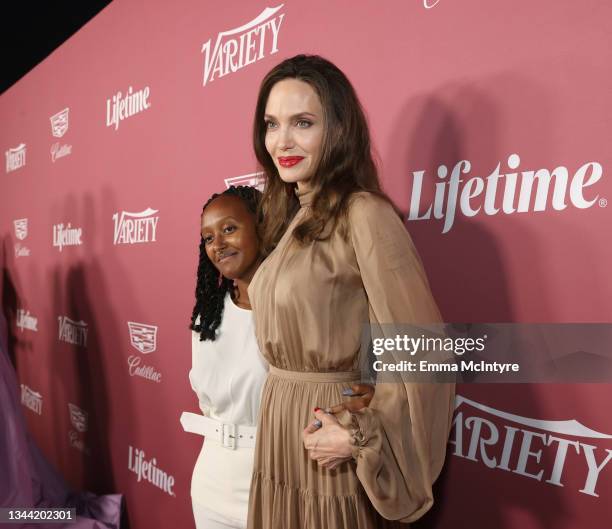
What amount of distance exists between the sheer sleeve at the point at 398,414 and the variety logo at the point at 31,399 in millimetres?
3882

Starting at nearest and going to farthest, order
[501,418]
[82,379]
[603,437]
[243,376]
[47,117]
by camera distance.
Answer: [603,437] → [501,418] → [243,376] → [82,379] → [47,117]

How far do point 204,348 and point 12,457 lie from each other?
170cm

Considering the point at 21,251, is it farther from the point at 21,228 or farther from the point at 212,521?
the point at 212,521

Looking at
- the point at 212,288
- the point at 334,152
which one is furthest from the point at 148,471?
the point at 334,152

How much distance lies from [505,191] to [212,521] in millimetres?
1199

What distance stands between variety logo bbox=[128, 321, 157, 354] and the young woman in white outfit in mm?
1196

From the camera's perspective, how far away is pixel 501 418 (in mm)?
1424

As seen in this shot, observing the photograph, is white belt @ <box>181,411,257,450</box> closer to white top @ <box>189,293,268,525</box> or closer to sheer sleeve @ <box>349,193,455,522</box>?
white top @ <box>189,293,268,525</box>

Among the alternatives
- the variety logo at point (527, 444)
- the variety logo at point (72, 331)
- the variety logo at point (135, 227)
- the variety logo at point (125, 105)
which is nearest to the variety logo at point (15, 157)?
the variety logo at point (72, 331)

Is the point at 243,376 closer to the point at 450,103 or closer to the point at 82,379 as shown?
the point at 450,103

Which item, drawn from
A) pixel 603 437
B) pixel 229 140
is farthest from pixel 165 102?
pixel 603 437

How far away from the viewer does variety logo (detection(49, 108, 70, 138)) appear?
386cm

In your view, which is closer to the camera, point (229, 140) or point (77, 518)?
point (229, 140)

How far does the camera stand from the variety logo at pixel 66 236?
3686mm
